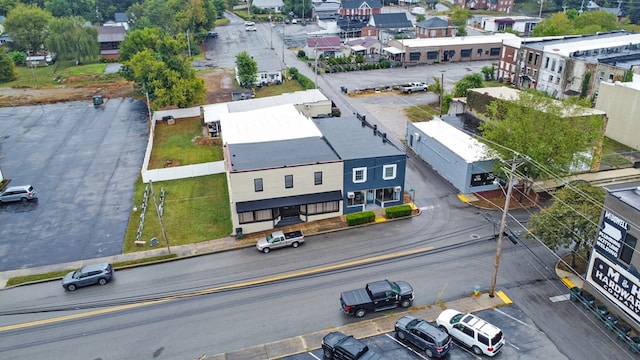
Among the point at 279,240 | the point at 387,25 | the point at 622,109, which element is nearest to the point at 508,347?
the point at 279,240

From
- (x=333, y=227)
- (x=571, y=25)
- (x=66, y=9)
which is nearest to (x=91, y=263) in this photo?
(x=333, y=227)

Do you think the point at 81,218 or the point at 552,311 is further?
the point at 81,218

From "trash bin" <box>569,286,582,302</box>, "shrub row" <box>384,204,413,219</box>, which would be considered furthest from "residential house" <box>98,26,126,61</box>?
"trash bin" <box>569,286,582,302</box>

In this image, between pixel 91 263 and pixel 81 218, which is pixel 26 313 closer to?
pixel 91 263

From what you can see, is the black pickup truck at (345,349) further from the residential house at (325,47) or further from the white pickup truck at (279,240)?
the residential house at (325,47)

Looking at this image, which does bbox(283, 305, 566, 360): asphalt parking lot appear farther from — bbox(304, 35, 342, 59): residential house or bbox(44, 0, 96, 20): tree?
bbox(44, 0, 96, 20): tree

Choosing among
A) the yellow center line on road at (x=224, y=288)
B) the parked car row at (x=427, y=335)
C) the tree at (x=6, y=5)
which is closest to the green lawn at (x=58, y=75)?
the tree at (x=6, y=5)

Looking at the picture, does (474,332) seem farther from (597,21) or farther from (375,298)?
(597,21)
